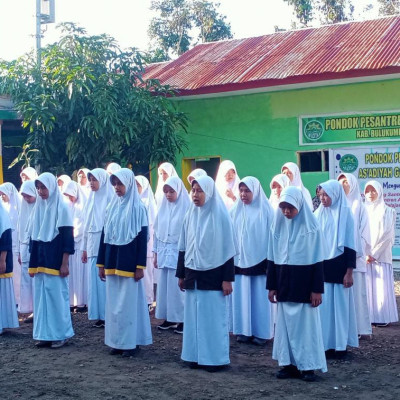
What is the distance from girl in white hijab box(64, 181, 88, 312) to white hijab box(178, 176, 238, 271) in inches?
125

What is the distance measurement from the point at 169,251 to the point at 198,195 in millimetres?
1960

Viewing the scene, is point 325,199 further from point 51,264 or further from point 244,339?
point 51,264

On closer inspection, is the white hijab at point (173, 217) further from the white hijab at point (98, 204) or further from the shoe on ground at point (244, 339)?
the shoe on ground at point (244, 339)

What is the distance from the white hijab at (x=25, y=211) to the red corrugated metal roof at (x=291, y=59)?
18.2ft

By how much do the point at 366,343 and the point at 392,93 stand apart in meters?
5.79

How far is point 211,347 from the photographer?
591 cm

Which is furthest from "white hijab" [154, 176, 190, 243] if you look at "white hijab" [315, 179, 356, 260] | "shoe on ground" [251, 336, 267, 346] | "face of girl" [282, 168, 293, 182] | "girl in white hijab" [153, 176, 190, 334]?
"white hijab" [315, 179, 356, 260]

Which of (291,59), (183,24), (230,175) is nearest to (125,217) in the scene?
(230,175)

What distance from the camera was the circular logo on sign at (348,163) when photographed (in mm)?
12016

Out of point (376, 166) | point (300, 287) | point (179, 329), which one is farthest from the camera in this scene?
point (376, 166)

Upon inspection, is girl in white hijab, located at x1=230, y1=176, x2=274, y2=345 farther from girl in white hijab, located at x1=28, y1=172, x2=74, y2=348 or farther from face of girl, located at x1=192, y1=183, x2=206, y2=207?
girl in white hijab, located at x1=28, y1=172, x2=74, y2=348

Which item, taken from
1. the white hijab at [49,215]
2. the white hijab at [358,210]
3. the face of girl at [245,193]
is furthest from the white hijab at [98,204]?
the white hijab at [358,210]

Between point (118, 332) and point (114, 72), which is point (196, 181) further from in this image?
point (114, 72)

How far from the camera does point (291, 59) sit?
13.0 m
